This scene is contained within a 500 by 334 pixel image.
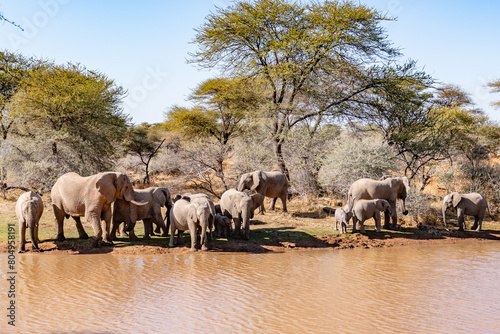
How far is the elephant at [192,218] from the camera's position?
422 inches

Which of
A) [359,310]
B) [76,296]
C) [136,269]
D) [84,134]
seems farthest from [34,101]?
[359,310]

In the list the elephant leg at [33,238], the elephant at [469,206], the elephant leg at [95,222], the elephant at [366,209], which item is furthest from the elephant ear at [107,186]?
the elephant at [469,206]

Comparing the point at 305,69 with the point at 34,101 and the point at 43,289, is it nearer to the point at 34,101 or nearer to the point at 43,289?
the point at 34,101

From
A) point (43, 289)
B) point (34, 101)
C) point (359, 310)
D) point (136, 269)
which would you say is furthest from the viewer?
point (34, 101)

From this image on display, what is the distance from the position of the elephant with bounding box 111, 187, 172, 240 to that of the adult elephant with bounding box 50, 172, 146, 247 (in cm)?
32

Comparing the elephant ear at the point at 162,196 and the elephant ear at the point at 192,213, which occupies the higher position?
the elephant ear at the point at 162,196

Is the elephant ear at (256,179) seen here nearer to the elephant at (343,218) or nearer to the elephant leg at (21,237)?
the elephant at (343,218)

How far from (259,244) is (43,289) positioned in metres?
5.68

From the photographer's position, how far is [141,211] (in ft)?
39.2

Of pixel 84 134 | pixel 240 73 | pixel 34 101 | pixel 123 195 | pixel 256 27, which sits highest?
pixel 256 27

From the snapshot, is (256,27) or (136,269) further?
(256,27)

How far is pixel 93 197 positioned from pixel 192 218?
2549mm

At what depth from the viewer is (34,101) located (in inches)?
771

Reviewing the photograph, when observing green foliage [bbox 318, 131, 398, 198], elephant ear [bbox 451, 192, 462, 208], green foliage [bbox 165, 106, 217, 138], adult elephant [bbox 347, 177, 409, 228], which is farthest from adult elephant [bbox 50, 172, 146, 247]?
green foliage [bbox 165, 106, 217, 138]
